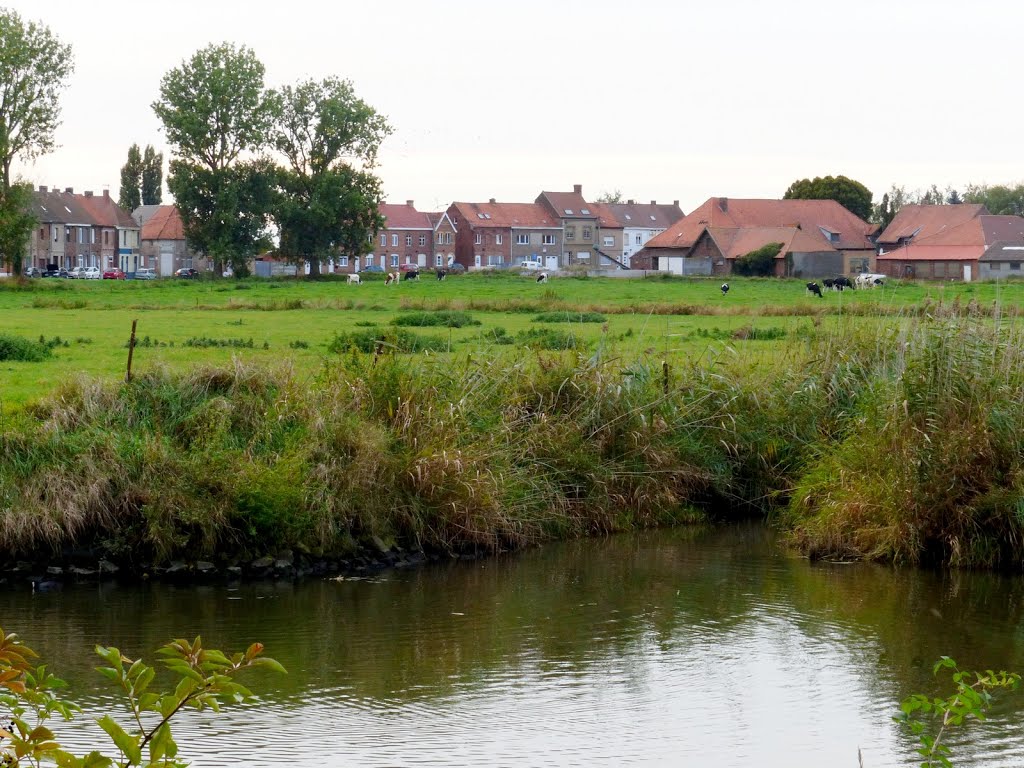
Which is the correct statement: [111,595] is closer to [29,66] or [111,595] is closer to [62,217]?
[29,66]

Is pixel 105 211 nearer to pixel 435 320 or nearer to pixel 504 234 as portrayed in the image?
pixel 504 234

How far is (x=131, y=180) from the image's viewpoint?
449ft

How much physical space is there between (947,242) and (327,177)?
4545 cm

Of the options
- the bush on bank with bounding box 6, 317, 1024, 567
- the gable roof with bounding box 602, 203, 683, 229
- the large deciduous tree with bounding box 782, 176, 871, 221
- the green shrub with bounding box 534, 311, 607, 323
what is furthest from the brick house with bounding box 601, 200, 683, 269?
the bush on bank with bounding box 6, 317, 1024, 567

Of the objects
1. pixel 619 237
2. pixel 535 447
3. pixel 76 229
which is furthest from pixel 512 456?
pixel 619 237

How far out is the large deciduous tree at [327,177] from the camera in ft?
275

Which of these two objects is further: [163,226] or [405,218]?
[405,218]

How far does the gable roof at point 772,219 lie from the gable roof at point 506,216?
29.2 metres

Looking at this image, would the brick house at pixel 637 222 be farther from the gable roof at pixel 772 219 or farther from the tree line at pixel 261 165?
the tree line at pixel 261 165

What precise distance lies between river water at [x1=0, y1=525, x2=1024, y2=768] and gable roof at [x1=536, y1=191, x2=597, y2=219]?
399 ft

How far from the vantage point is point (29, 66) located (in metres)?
Result: 67.3

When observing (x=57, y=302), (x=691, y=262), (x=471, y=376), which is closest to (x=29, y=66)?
(x=57, y=302)

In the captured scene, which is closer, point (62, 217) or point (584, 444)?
point (584, 444)

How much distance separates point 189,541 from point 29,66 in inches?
2337
